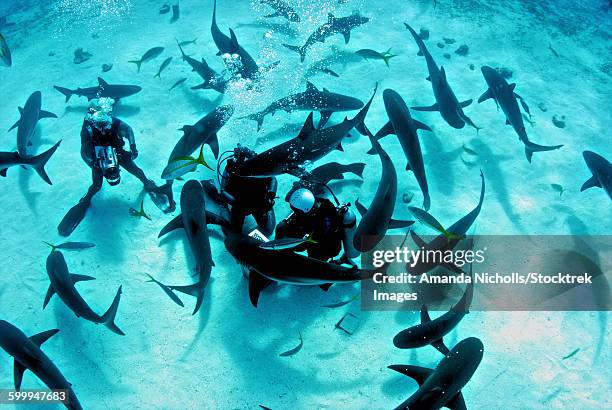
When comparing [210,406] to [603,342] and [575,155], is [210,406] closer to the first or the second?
[603,342]

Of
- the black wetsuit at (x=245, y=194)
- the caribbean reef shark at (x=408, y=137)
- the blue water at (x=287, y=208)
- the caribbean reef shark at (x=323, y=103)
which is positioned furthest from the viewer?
the caribbean reef shark at (x=323, y=103)

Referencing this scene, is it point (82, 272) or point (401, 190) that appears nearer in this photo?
point (82, 272)

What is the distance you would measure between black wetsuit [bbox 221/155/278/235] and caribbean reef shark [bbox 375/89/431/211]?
227 centimetres

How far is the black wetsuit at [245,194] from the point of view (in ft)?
17.7

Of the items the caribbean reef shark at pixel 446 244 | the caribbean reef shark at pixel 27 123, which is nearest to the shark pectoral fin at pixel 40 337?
the caribbean reef shark at pixel 27 123

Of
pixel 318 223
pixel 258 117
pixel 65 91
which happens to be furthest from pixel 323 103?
pixel 65 91

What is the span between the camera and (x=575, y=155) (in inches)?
313

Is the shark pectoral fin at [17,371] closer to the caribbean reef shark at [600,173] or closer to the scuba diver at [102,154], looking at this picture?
the scuba diver at [102,154]

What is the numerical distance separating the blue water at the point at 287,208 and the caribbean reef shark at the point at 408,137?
1.11 m

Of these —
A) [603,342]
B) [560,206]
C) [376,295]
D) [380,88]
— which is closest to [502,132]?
[560,206]

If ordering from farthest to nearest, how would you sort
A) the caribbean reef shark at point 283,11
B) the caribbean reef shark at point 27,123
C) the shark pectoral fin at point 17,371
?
the caribbean reef shark at point 283,11
the caribbean reef shark at point 27,123
the shark pectoral fin at point 17,371

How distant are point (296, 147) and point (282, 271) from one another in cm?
214

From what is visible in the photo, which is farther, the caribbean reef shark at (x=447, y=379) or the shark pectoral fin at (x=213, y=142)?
the shark pectoral fin at (x=213, y=142)

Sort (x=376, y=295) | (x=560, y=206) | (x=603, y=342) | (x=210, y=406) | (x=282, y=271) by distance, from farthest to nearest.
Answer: (x=560, y=206) → (x=376, y=295) → (x=603, y=342) → (x=210, y=406) → (x=282, y=271)
